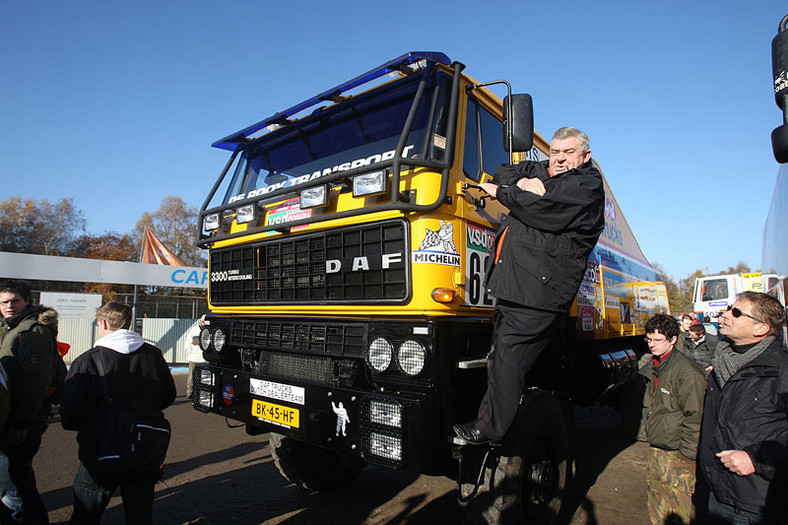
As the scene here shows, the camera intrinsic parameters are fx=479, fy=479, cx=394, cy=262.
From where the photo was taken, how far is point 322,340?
3264 millimetres

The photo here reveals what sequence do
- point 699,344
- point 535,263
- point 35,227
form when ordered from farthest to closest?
point 35,227 < point 699,344 < point 535,263

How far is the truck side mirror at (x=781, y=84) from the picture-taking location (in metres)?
2.50

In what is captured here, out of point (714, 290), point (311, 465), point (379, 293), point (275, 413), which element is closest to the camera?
point (379, 293)

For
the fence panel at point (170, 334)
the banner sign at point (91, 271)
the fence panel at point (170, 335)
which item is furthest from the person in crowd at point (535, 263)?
the fence panel at point (170, 334)

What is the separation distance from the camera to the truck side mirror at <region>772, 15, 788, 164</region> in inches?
98.3

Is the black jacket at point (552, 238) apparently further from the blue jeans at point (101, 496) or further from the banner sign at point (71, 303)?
the banner sign at point (71, 303)

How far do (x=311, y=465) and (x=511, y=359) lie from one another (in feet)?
8.43

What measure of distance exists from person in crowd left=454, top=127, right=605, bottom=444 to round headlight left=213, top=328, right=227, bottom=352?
229 centimetres

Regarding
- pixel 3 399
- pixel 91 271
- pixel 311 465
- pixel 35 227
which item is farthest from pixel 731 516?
pixel 35 227

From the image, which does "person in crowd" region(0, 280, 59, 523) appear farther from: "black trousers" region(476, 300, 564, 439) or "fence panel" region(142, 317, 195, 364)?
"fence panel" region(142, 317, 195, 364)

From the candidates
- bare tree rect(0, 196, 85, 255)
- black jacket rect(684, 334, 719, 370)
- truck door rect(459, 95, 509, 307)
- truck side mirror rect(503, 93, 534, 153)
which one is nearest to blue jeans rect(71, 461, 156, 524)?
truck door rect(459, 95, 509, 307)

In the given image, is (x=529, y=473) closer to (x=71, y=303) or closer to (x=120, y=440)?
(x=120, y=440)

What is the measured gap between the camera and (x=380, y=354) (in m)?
2.86

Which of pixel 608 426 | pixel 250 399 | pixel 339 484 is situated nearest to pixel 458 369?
pixel 250 399
